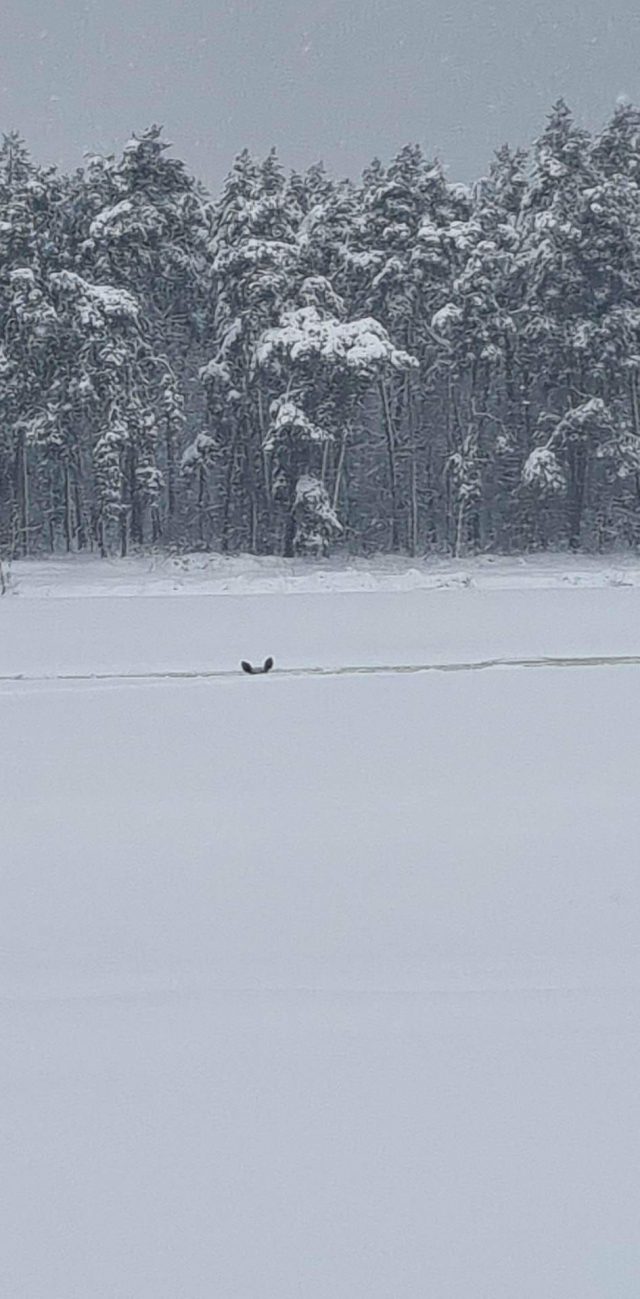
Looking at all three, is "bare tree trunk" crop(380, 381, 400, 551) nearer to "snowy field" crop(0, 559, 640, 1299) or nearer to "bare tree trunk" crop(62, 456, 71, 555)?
"bare tree trunk" crop(62, 456, 71, 555)

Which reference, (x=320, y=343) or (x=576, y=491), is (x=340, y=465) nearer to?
(x=320, y=343)

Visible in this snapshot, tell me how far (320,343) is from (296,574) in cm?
466

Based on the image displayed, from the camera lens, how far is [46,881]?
20.1ft

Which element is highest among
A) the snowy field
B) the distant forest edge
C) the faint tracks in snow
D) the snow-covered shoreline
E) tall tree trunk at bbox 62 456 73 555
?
the distant forest edge

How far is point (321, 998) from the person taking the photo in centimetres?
461

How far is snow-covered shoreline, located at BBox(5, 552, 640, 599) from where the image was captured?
24.1 meters

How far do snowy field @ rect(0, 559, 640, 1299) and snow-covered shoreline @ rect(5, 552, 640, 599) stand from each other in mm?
13105

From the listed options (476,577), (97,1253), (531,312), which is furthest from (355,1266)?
(531,312)

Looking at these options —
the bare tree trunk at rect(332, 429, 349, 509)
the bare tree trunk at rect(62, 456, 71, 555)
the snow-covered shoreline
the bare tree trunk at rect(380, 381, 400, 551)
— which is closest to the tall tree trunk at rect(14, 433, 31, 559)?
the bare tree trunk at rect(62, 456, 71, 555)

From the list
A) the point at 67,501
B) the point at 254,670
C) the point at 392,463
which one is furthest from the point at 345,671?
the point at 67,501

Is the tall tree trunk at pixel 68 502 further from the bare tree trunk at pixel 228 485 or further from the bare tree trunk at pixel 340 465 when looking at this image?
the bare tree trunk at pixel 340 465

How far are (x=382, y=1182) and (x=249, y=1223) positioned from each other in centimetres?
35

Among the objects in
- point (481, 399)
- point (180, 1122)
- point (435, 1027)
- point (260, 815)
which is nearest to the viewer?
point (180, 1122)

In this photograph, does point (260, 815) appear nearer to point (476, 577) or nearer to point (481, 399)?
point (476, 577)
